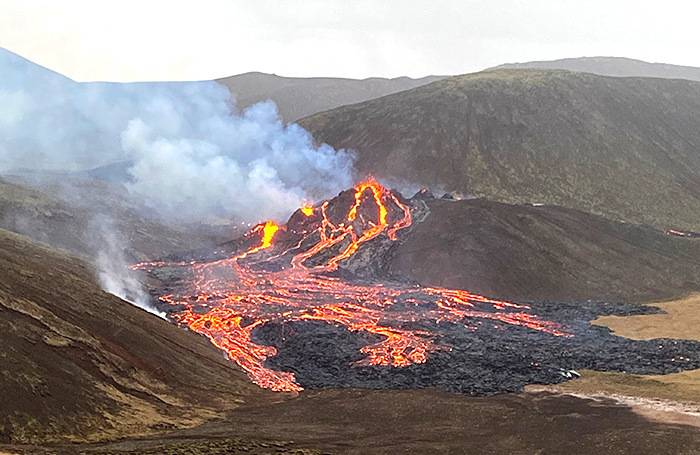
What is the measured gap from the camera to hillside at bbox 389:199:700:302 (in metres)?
75.3

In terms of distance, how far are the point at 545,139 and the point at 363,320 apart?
104 m

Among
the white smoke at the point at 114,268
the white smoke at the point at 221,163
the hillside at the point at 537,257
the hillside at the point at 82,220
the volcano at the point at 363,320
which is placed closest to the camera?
the volcano at the point at 363,320

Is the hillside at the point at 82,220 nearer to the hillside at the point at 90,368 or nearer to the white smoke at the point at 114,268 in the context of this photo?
the white smoke at the point at 114,268

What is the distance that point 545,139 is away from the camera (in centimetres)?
14562

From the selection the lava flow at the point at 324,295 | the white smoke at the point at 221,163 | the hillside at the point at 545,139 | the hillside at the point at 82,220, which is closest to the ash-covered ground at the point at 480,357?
the lava flow at the point at 324,295

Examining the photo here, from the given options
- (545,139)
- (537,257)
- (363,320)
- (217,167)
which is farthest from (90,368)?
(545,139)

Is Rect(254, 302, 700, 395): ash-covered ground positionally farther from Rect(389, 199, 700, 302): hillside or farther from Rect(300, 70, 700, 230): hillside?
Rect(300, 70, 700, 230): hillside

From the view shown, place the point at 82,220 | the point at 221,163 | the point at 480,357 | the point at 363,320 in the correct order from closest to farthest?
the point at 480,357
the point at 363,320
the point at 82,220
the point at 221,163

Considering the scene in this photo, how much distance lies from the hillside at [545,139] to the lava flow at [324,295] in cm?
4392

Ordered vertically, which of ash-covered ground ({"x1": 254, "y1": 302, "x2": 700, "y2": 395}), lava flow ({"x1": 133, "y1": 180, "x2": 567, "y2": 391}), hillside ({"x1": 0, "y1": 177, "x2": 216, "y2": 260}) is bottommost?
ash-covered ground ({"x1": 254, "y1": 302, "x2": 700, "y2": 395})

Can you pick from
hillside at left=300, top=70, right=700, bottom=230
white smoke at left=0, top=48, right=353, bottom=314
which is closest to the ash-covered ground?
white smoke at left=0, top=48, right=353, bottom=314

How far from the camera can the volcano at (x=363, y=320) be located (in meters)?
43.9

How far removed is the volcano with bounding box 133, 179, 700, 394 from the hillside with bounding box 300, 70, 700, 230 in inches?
1896

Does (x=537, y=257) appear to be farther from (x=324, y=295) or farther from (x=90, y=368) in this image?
(x=90, y=368)
